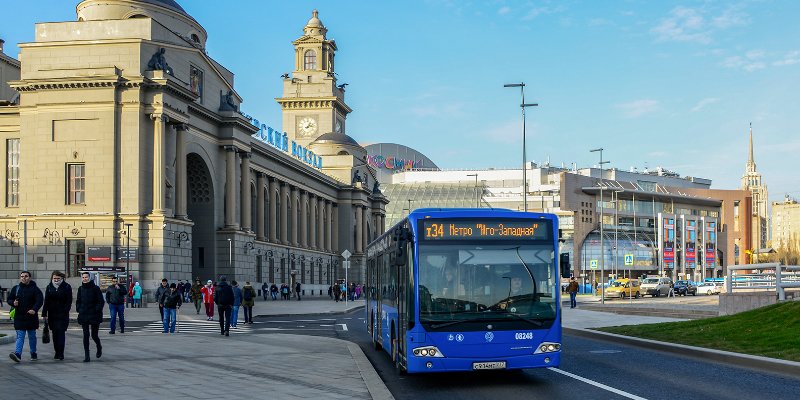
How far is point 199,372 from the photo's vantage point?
55.9 feet

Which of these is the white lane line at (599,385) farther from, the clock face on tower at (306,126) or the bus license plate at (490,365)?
the clock face on tower at (306,126)

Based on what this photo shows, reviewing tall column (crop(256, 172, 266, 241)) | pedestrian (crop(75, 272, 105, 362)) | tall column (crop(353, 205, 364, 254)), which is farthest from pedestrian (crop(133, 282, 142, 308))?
tall column (crop(353, 205, 364, 254))

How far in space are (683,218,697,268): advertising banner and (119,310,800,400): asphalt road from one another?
142568 mm

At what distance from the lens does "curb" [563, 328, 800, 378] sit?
16422mm

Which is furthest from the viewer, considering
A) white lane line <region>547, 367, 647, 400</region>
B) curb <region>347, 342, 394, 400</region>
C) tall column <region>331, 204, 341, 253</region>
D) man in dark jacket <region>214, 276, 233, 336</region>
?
tall column <region>331, 204, 341, 253</region>

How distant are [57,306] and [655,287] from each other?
214 feet

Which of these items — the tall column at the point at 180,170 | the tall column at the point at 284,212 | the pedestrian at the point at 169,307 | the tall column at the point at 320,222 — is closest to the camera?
the pedestrian at the point at 169,307

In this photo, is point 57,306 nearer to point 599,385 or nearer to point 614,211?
point 599,385

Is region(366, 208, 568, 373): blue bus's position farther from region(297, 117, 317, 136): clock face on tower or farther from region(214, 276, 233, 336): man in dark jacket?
region(297, 117, 317, 136): clock face on tower

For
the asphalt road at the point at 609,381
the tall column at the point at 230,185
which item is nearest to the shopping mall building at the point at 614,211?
the tall column at the point at 230,185

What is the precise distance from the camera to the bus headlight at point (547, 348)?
15438 millimetres

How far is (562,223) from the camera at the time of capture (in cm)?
14788

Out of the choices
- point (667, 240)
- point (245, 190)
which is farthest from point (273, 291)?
point (667, 240)

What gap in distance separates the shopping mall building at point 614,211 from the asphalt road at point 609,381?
114 meters
